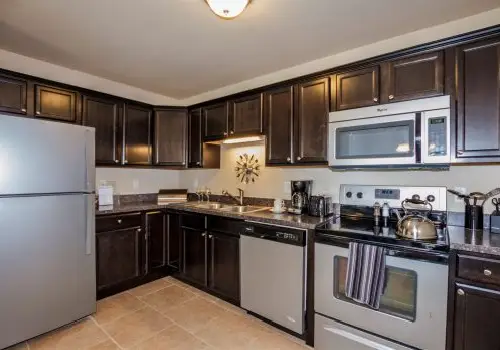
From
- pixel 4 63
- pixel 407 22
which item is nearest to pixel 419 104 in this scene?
pixel 407 22

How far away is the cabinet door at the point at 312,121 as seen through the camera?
242cm

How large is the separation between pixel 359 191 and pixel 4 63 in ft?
11.9

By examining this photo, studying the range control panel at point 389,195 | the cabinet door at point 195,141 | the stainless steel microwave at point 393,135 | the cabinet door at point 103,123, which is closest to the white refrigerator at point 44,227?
the cabinet door at point 103,123

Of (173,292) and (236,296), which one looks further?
(173,292)

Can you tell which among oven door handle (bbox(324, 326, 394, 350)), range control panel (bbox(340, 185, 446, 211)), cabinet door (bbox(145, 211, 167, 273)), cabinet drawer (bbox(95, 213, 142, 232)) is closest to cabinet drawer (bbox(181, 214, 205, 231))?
cabinet door (bbox(145, 211, 167, 273))

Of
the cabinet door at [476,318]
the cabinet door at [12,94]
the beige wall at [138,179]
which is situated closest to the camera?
the cabinet door at [476,318]

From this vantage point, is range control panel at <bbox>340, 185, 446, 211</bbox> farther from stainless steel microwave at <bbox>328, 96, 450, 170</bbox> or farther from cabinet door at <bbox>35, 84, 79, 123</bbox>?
cabinet door at <bbox>35, 84, 79, 123</bbox>

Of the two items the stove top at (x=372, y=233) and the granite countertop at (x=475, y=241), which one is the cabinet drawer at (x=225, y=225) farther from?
the granite countertop at (x=475, y=241)

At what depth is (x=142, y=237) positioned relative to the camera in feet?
10.3

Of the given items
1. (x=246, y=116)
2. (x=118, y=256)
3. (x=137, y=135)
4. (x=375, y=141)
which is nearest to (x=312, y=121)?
(x=375, y=141)

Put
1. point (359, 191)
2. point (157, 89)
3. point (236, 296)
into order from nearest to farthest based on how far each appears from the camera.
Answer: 1. point (359, 191)
2. point (236, 296)
3. point (157, 89)

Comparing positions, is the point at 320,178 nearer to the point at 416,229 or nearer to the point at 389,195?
the point at 389,195

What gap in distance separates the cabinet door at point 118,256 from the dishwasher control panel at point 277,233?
1.38 meters

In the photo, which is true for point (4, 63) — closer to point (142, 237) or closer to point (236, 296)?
point (142, 237)
